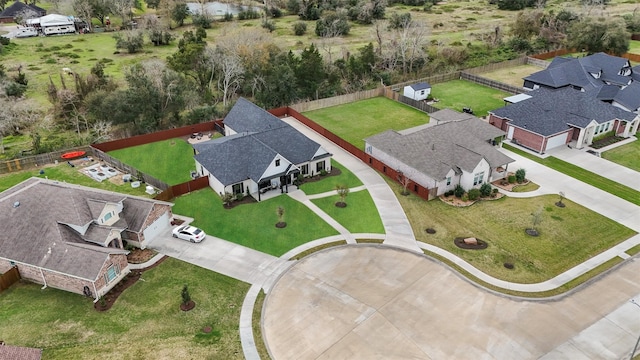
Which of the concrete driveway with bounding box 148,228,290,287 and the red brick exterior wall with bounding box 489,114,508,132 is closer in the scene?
the concrete driveway with bounding box 148,228,290,287

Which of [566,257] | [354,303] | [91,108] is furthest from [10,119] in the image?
[566,257]

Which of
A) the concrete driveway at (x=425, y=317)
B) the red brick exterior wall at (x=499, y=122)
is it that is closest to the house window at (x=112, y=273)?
the concrete driveway at (x=425, y=317)

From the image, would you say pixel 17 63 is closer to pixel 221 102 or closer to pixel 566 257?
pixel 221 102

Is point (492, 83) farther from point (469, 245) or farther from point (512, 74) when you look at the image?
point (469, 245)

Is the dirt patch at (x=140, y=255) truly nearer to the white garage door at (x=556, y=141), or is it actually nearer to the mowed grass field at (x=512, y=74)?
the white garage door at (x=556, y=141)

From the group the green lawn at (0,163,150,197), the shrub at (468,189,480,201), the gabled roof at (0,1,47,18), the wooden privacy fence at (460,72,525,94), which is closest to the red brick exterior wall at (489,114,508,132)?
the wooden privacy fence at (460,72,525,94)

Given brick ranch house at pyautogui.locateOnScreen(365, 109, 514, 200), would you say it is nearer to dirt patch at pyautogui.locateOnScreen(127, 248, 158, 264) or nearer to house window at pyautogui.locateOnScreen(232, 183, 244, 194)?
house window at pyautogui.locateOnScreen(232, 183, 244, 194)
